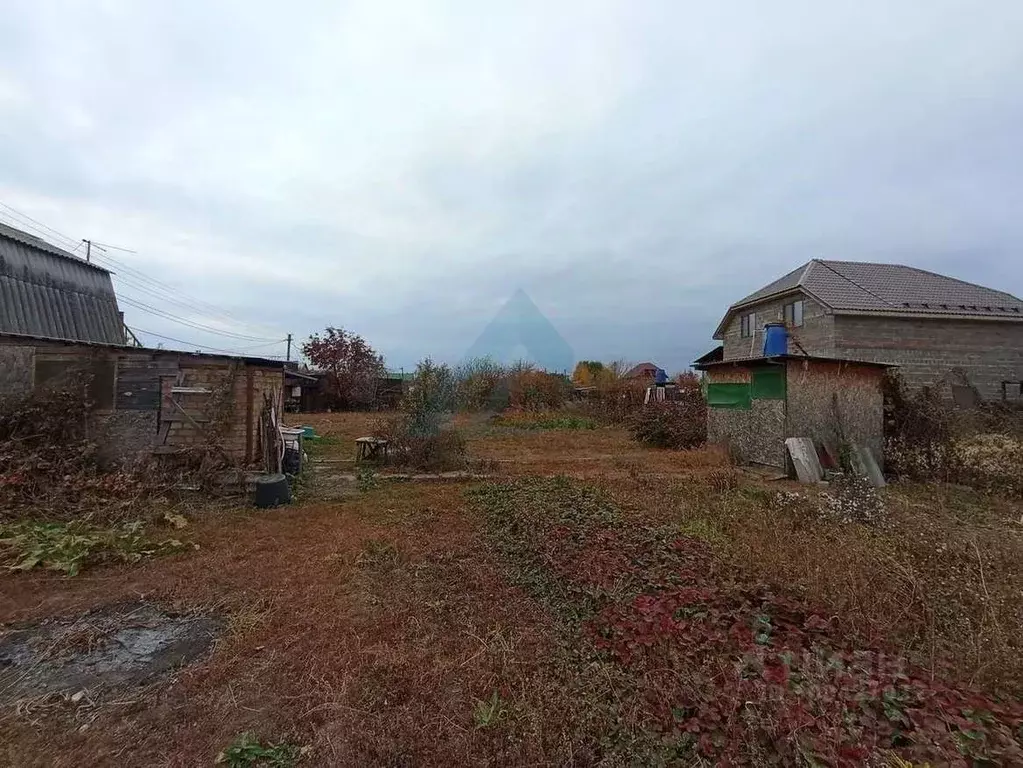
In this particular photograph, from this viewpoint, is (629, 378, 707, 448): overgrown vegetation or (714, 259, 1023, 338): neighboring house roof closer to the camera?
(629, 378, 707, 448): overgrown vegetation

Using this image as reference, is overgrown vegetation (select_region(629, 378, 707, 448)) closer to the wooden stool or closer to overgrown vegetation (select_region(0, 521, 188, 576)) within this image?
the wooden stool

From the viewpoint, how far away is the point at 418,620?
10.5 feet

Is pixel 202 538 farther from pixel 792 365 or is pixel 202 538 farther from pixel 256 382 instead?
pixel 792 365

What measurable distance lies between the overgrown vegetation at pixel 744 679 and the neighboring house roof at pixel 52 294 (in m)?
12.3

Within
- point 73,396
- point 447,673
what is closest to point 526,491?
point 447,673

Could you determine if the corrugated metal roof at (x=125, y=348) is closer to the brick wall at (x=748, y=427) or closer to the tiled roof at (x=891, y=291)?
the brick wall at (x=748, y=427)

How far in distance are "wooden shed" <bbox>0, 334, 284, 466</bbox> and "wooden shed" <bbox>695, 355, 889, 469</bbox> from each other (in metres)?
8.68

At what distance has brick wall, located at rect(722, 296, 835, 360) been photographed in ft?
48.2

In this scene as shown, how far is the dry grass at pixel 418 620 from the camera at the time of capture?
2152mm

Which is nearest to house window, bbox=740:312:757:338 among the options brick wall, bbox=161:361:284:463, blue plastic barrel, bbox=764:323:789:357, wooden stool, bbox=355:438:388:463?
blue plastic barrel, bbox=764:323:789:357

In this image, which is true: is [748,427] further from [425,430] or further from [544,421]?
[544,421]

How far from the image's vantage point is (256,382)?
7070 millimetres

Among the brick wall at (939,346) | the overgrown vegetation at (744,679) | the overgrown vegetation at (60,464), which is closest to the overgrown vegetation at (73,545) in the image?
the overgrown vegetation at (60,464)

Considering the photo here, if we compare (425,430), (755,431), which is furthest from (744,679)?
(755,431)
